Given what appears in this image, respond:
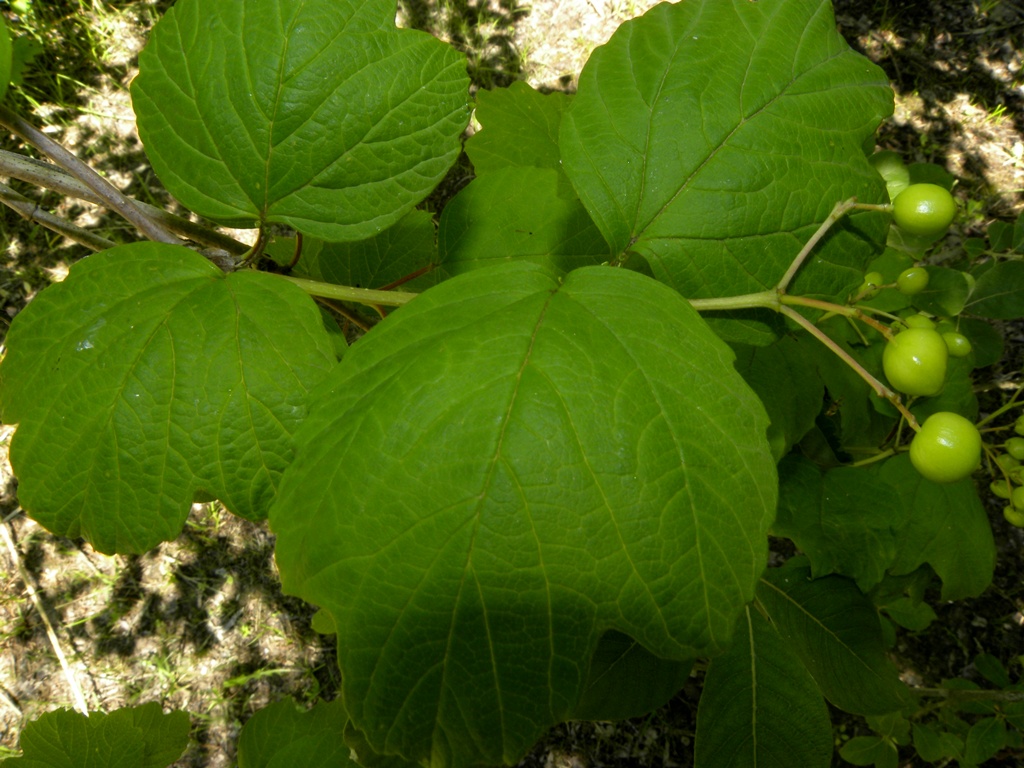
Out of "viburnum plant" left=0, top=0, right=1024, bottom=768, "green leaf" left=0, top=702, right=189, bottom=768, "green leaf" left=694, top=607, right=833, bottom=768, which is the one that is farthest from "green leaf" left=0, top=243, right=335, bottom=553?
"green leaf" left=694, top=607, right=833, bottom=768

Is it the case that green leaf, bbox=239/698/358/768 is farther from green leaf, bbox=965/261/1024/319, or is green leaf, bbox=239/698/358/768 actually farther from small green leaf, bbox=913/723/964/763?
green leaf, bbox=965/261/1024/319

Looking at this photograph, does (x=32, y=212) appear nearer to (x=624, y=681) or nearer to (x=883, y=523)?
(x=624, y=681)

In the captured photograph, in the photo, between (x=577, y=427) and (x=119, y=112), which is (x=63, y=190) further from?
(x=119, y=112)

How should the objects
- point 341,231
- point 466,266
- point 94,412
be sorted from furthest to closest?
1. point 466,266
2. point 341,231
3. point 94,412

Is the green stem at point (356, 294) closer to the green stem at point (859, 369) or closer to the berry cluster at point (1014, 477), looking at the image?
the green stem at point (859, 369)

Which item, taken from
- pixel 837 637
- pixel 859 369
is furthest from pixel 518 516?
pixel 837 637

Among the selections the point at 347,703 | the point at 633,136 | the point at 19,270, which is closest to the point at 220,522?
the point at 19,270
